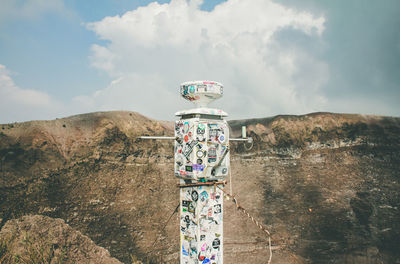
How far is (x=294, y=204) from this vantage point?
18281 mm

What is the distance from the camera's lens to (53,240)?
1213 centimetres

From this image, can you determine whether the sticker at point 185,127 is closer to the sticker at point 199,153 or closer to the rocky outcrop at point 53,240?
the sticker at point 199,153

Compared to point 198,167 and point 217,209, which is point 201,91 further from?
point 217,209

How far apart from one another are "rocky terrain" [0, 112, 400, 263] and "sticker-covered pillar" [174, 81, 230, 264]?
4.16 metres

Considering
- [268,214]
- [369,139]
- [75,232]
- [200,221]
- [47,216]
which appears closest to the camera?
[200,221]

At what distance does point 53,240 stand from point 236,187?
1274 centimetres

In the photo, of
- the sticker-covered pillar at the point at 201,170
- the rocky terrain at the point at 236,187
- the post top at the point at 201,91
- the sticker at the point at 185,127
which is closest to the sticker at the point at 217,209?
the sticker-covered pillar at the point at 201,170

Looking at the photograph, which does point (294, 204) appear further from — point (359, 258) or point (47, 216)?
point (47, 216)

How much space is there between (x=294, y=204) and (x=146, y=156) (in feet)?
36.1

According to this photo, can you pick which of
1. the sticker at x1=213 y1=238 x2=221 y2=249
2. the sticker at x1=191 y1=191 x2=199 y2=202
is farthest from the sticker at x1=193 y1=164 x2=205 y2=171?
the sticker at x1=213 y1=238 x2=221 y2=249

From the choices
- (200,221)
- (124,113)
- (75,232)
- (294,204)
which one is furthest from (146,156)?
(200,221)

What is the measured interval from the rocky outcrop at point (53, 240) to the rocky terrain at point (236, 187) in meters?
0.62

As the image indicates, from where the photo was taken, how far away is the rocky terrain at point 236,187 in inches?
559

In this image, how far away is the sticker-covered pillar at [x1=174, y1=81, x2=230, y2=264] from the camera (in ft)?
22.1
